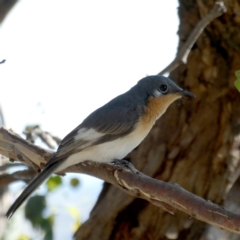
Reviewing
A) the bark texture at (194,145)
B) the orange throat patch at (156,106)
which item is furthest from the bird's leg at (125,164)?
the bark texture at (194,145)

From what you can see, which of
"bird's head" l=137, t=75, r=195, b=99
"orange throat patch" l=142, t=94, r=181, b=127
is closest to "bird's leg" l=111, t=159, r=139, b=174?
"orange throat patch" l=142, t=94, r=181, b=127

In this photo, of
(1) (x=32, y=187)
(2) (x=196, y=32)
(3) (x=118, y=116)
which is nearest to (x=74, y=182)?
(3) (x=118, y=116)

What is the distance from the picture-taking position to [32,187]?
9.14 ft

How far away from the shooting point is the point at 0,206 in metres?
4.05

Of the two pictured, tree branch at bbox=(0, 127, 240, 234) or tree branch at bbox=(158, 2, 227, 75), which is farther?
tree branch at bbox=(158, 2, 227, 75)

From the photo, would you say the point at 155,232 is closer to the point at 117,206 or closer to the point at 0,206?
the point at 117,206

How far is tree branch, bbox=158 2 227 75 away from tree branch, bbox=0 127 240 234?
3.46ft

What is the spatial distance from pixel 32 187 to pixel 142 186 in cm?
58

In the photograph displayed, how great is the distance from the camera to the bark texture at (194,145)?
4.05 metres

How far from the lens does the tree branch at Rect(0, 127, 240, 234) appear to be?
226cm

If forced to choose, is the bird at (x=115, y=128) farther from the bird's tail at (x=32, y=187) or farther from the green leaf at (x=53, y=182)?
the green leaf at (x=53, y=182)

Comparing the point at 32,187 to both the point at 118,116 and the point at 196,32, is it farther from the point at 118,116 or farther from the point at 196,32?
the point at 196,32

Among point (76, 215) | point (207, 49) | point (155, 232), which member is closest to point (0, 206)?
point (76, 215)

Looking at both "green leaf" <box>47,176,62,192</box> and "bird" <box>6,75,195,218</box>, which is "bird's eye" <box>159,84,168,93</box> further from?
"green leaf" <box>47,176,62,192</box>
